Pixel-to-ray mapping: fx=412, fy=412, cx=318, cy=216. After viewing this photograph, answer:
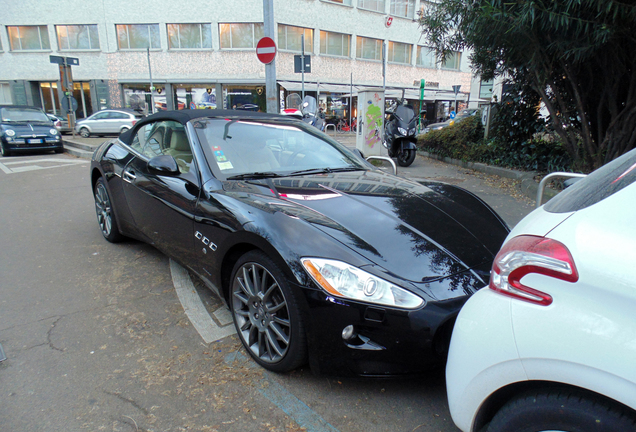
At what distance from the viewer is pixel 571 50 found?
5.20 meters

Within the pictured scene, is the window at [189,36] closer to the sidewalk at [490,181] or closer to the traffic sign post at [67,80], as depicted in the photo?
the traffic sign post at [67,80]

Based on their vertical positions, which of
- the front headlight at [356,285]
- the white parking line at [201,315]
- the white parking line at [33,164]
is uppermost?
the front headlight at [356,285]

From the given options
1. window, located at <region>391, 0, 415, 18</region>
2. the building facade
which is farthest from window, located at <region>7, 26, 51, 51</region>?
window, located at <region>391, 0, 415, 18</region>

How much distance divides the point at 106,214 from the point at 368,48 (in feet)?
101

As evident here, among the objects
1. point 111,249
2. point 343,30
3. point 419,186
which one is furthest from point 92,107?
point 419,186

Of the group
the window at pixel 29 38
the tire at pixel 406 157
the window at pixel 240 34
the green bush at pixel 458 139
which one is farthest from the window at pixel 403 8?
the tire at pixel 406 157

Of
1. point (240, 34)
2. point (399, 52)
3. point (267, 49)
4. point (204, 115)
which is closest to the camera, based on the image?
point (204, 115)

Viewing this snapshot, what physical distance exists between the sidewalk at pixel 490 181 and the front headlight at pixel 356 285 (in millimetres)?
3377

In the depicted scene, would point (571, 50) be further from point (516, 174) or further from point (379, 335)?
point (379, 335)

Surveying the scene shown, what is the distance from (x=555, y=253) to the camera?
127cm

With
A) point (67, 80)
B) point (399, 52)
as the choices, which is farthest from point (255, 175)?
point (399, 52)

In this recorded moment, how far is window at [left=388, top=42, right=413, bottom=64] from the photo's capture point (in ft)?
108

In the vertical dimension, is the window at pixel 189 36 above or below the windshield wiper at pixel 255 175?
Result: above

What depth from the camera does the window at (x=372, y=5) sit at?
101 ft
